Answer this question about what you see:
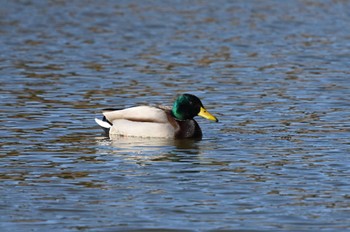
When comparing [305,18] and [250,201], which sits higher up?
[305,18]

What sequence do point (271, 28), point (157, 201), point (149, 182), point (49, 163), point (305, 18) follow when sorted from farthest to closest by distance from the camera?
point (305, 18) → point (271, 28) → point (49, 163) → point (149, 182) → point (157, 201)

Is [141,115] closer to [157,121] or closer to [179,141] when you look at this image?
[157,121]

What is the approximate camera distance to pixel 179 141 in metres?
16.1

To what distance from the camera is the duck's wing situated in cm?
1620

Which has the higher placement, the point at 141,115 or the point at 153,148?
the point at 141,115

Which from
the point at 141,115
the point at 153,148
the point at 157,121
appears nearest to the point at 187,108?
the point at 157,121

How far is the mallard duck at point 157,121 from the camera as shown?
16125mm

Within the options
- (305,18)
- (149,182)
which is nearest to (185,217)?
(149,182)

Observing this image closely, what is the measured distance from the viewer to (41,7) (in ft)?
124

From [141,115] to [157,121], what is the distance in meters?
0.25

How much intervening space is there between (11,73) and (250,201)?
12.5m

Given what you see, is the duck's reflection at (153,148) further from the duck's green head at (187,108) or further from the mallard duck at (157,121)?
the duck's green head at (187,108)

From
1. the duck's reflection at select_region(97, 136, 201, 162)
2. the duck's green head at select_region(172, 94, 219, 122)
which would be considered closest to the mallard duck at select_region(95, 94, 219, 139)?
the duck's green head at select_region(172, 94, 219, 122)

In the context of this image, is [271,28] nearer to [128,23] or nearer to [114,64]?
[128,23]
